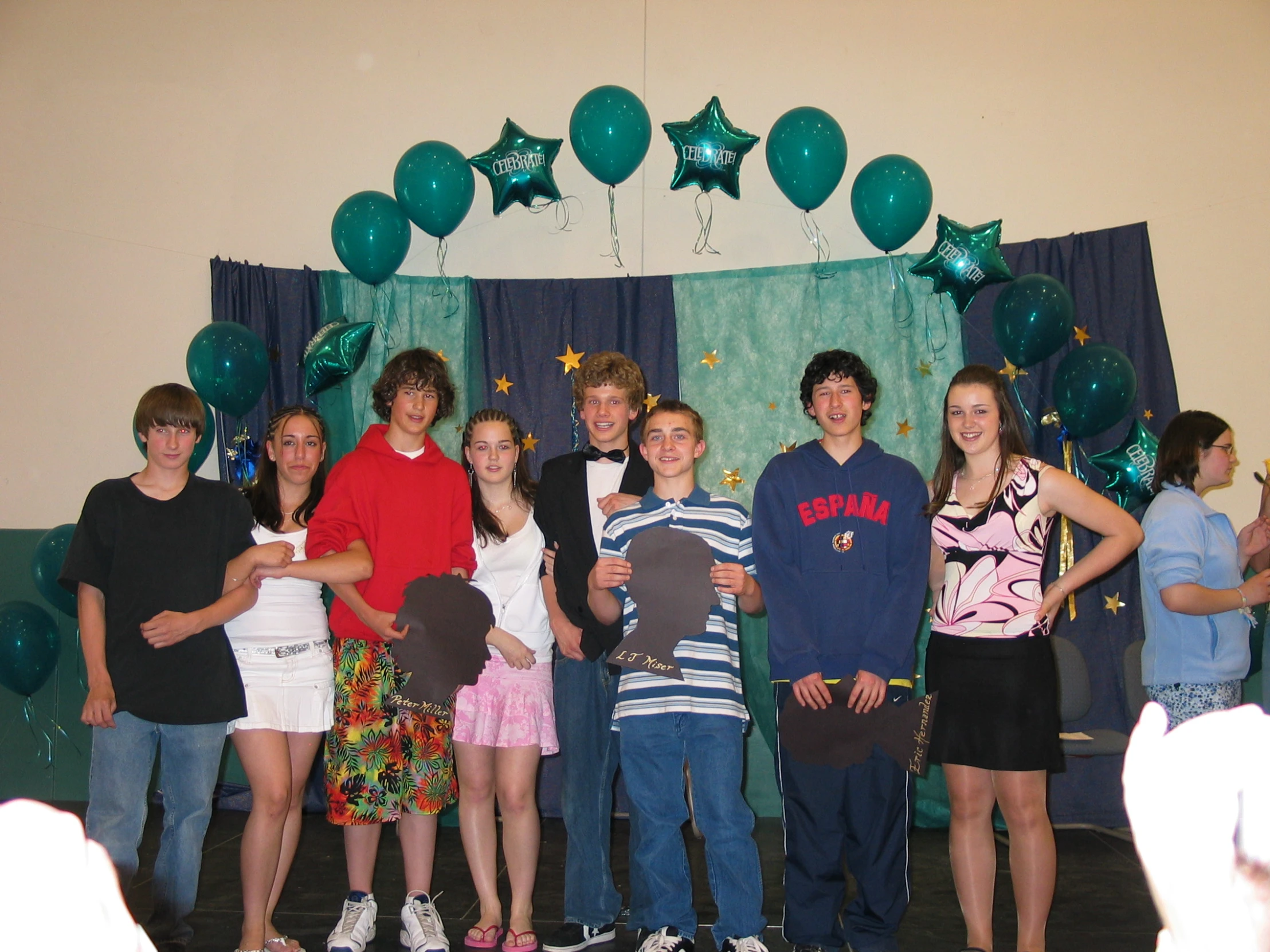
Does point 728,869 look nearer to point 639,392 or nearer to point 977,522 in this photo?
point 977,522

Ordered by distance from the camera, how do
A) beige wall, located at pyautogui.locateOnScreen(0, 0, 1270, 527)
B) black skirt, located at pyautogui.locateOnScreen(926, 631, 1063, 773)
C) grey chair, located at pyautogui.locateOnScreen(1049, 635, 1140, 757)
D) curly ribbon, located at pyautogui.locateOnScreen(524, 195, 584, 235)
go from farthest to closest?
curly ribbon, located at pyautogui.locateOnScreen(524, 195, 584, 235) → beige wall, located at pyautogui.locateOnScreen(0, 0, 1270, 527) → grey chair, located at pyautogui.locateOnScreen(1049, 635, 1140, 757) → black skirt, located at pyautogui.locateOnScreen(926, 631, 1063, 773)

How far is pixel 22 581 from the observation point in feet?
15.9

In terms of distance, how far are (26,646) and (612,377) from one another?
10.3 ft

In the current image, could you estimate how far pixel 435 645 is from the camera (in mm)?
2703

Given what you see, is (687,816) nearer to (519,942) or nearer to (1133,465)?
(519,942)

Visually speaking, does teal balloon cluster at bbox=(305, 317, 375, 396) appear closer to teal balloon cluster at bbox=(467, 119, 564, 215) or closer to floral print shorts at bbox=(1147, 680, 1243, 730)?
teal balloon cluster at bbox=(467, 119, 564, 215)

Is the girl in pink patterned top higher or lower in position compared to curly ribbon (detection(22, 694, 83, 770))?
higher

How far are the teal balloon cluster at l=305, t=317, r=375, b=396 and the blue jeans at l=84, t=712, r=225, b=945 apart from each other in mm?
1857

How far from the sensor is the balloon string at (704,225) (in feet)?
16.1

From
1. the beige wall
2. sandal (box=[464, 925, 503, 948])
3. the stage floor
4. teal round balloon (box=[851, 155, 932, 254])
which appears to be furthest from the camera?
the beige wall

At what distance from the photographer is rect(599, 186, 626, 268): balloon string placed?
493 centimetres

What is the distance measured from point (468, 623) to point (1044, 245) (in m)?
3.14

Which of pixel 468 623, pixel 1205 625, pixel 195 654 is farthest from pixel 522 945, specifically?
pixel 1205 625

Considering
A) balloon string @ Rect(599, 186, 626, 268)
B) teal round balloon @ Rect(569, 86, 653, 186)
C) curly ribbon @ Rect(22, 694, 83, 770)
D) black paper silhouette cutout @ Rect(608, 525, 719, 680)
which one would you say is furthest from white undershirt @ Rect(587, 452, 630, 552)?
curly ribbon @ Rect(22, 694, 83, 770)
